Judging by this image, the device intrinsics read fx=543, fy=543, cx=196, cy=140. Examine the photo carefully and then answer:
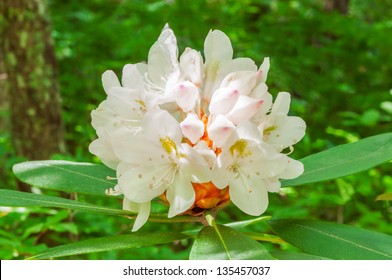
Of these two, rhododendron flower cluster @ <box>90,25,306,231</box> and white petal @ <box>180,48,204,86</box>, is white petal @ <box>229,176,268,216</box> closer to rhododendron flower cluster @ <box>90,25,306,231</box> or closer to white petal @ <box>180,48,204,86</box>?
rhododendron flower cluster @ <box>90,25,306,231</box>

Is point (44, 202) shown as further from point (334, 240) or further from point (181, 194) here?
point (334, 240)

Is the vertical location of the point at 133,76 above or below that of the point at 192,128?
above

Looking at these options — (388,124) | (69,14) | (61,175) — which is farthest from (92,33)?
(61,175)

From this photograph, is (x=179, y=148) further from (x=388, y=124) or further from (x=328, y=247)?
(x=388, y=124)

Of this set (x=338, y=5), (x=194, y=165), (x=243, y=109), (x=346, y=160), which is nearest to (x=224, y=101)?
(x=243, y=109)

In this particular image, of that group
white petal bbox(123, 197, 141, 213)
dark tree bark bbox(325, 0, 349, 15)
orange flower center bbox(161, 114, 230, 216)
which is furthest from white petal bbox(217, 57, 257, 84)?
dark tree bark bbox(325, 0, 349, 15)

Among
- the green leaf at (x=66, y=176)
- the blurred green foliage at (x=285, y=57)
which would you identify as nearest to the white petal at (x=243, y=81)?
the green leaf at (x=66, y=176)
